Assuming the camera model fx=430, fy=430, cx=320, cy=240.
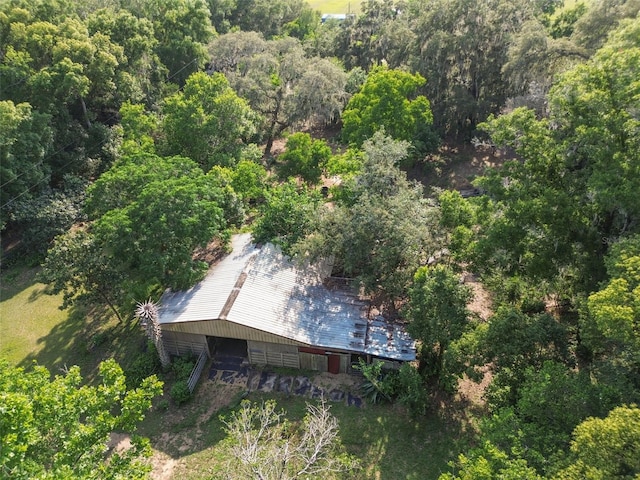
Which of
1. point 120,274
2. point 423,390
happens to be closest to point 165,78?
point 120,274

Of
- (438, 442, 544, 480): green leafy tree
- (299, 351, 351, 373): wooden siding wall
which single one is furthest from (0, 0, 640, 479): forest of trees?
(299, 351, 351, 373): wooden siding wall

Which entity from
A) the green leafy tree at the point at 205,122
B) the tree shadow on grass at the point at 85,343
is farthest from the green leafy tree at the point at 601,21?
the tree shadow on grass at the point at 85,343

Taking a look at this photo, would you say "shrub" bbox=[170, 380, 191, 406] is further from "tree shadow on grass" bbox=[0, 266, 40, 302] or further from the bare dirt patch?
"tree shadow on grass" bbox=[0, 266, 40, 302]

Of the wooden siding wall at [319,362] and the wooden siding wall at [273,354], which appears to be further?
the wooden siding wall at [273,354]

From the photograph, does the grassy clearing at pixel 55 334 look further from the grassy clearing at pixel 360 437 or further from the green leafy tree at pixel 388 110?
the green leafy tree at pixel 388 110

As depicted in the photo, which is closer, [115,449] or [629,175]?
[629,175]

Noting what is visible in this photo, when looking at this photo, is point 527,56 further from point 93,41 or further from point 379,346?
point 93,41
